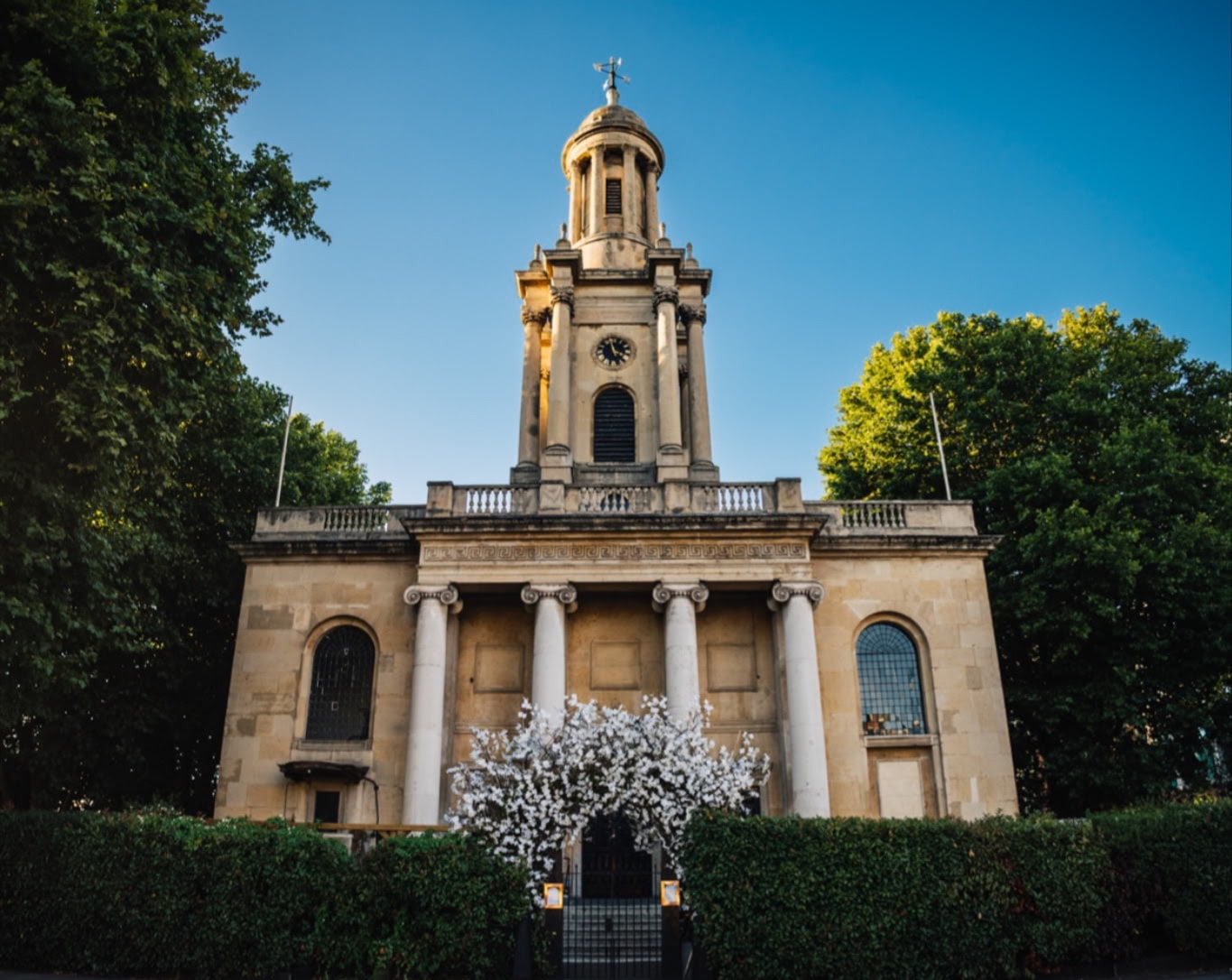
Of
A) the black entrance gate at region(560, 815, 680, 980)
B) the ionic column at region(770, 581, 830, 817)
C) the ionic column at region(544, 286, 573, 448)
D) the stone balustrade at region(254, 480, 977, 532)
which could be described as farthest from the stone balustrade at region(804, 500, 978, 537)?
the black entrance gate at region(560, 815, 680, 980)

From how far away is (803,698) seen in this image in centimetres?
2125

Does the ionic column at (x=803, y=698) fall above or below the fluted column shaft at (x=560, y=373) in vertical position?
below

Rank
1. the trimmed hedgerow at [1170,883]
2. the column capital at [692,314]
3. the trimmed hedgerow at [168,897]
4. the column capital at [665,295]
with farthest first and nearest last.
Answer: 1. the column capital at [692,314]
2. the column capital at [665,295]
3. the trimmed hedgerow at [1170,883]
4. the trimmed hedgerow at [168,897]

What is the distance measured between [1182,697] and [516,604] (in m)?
17.9

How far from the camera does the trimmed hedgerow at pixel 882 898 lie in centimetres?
1280

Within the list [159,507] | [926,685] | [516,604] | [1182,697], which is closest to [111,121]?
[159,507]

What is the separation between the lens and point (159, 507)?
71.3 ft

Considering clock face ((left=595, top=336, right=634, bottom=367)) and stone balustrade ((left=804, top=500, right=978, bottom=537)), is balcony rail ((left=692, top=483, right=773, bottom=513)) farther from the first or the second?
clock face ((left=595, top=336, right=634, bottom=367))

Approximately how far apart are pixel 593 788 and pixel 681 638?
764cm

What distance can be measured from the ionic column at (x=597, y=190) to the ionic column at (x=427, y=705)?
15.3m

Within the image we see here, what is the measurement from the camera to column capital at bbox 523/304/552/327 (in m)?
29.8

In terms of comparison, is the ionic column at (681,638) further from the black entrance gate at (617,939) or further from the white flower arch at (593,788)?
the white flower arch at (593,788)

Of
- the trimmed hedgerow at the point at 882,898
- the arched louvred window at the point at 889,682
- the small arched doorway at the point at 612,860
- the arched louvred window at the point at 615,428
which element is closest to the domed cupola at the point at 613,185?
the arched louvred window at the point at 615,428

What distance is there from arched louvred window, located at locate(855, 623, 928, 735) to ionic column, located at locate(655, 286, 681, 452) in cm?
785
